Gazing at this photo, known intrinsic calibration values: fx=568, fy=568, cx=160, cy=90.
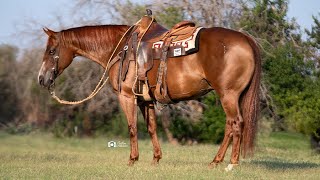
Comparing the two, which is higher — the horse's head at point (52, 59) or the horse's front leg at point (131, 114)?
the horse's head at point (52, 59)

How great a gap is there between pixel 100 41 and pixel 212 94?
40.7 ft

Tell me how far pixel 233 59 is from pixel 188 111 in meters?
13.7

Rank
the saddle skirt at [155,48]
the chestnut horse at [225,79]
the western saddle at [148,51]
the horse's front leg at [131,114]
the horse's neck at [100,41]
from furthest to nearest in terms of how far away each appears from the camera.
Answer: the horse's neck at [100,41]
the horse's front leg at [131,114]
the western saddle at [148,51]
the saddle skirt at [155,48]
the chestnut horse at [225,79]

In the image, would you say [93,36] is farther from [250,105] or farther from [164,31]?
[250,105]

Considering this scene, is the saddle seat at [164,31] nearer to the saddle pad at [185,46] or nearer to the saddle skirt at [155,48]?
the saddle skirt at [155,48]

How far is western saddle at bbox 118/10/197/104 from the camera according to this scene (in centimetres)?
903

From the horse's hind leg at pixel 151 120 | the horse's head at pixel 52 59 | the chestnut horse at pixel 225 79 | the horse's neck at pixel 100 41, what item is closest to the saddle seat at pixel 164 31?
the chestnut horse at pixel 225 79

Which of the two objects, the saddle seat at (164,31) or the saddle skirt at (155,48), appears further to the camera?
the saddle seat at (164,31)

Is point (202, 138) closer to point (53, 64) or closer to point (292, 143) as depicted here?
point (292, 143)

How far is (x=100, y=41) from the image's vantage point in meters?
10.1

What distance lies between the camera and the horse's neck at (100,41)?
10.0 meters

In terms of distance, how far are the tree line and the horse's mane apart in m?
6.80

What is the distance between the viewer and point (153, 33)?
9625 mm

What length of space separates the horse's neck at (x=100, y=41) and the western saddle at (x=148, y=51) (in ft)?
1.32
